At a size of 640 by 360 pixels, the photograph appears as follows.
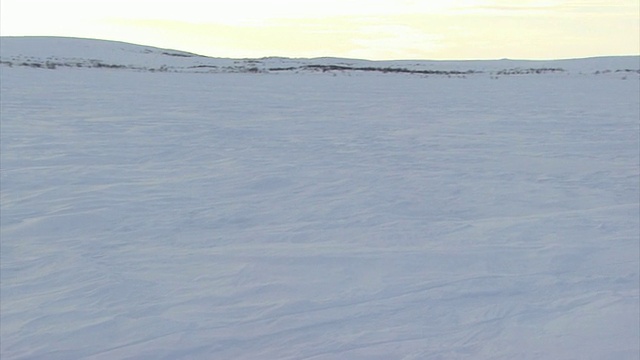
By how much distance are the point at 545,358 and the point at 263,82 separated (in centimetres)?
1812

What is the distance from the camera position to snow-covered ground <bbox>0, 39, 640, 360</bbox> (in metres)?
3.81

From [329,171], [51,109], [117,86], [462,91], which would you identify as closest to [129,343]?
[329,171]

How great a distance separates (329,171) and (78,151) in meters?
2.65

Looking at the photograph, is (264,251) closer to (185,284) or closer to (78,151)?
(185,284)

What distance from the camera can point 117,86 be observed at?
17.6m

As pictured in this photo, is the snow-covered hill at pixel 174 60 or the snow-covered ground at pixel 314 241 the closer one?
the snow-covered ground at pixel 314 241

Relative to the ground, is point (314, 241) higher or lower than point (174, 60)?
higher

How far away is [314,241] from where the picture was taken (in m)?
5.38

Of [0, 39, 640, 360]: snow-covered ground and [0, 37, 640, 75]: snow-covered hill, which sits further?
[0, 37, 640, 75]: snow-covered hill

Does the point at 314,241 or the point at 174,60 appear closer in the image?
the point at 314,241

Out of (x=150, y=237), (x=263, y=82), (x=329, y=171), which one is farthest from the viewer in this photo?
(x=263, y=82)

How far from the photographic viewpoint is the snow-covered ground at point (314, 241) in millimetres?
3809

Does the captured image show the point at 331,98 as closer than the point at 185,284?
No

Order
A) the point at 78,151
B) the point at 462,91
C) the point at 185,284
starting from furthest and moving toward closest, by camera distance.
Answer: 1. the point at 462,91
2. the point at 78,151
3. the point at 185,284
